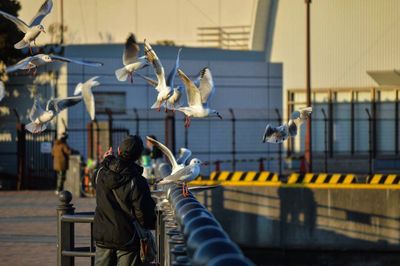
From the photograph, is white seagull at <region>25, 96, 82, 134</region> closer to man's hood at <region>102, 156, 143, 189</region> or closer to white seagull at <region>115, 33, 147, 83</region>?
white seagull at <region>115, 33, 147, 83</region>

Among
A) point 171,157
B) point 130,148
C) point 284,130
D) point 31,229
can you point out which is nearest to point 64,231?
point 171,157

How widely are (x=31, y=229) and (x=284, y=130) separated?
5395 millimetres

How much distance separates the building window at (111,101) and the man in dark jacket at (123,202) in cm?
3107

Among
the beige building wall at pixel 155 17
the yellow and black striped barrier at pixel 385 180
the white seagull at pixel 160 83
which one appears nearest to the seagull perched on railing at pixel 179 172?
the white seagull at pixel 160 83

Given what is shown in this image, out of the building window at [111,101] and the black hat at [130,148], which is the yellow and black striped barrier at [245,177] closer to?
the black hat at [130,148]

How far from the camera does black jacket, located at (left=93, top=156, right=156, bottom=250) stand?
27.6 feet

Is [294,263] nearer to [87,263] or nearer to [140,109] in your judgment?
[87,263]

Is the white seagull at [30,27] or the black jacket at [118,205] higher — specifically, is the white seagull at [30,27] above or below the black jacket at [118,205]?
above

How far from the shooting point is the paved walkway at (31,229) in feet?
47.6

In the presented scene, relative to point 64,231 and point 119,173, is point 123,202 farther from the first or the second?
point 64,231

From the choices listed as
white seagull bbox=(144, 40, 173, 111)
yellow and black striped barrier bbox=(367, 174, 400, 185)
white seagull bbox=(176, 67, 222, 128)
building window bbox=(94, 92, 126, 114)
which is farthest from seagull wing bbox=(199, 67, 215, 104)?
building window bbox=(94, 92, 126, 114)

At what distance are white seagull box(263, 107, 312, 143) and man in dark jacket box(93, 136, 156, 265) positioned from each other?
7.06m

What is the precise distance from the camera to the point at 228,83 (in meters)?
41.6

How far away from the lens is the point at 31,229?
18.6 meters
